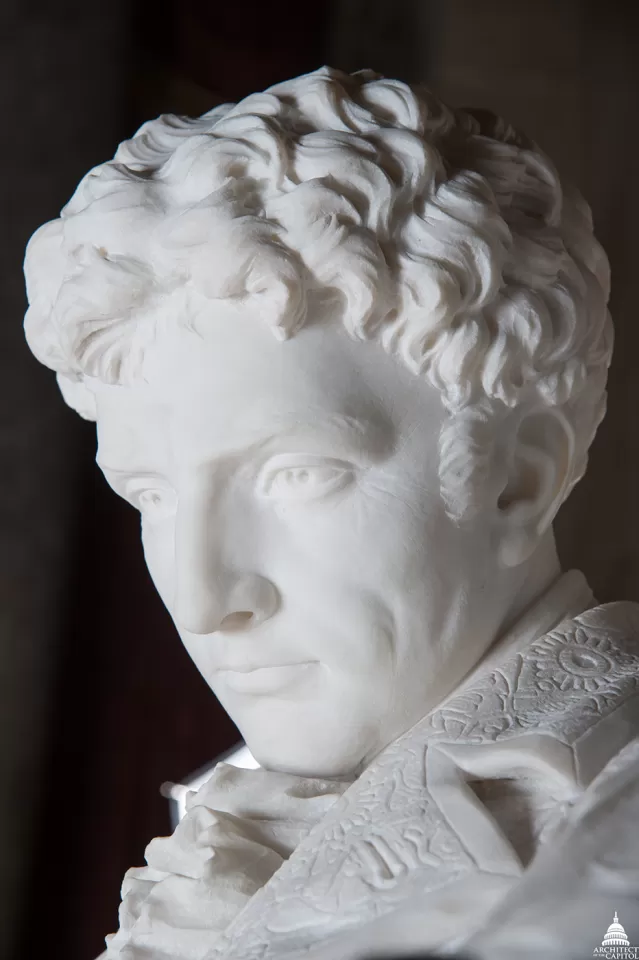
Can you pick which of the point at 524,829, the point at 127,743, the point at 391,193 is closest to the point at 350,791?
the point at 524,829

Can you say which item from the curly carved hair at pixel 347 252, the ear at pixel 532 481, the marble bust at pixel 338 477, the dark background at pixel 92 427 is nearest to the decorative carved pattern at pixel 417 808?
the marble bust at pixel 338 477

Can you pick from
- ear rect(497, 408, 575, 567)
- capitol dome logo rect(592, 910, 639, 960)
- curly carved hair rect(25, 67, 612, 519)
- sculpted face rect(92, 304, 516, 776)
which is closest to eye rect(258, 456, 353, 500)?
sculpted face rect(92, 304, 516, 776)

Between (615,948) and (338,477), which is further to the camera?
(338,477)

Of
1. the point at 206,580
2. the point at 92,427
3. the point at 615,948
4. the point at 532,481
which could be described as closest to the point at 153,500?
the point at 206,580

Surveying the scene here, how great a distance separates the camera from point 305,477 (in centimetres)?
153

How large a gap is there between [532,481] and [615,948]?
24.9 inches

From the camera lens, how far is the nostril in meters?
1.55

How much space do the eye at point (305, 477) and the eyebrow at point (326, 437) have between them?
20 mm

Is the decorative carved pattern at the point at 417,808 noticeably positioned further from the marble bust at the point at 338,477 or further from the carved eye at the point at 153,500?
the carved eye at the point at 153,500

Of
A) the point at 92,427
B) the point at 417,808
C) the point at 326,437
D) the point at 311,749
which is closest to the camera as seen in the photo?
the point at 417,808

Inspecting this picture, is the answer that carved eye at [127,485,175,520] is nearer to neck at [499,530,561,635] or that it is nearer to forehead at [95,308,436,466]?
forehead at [95,308,436,466]

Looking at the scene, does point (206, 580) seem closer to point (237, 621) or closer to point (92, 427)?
point (237, 621)

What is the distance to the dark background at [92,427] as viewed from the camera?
2.82 metres

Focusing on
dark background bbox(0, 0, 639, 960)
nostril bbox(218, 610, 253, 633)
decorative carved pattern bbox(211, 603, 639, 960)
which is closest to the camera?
decorative carved pattern bbox(211, 603, 639, 960)
